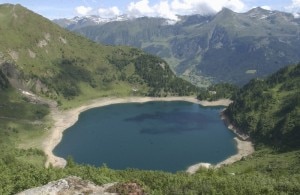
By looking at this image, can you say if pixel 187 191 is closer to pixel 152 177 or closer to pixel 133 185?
pixel 133 185

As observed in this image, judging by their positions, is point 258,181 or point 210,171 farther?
point 210,171

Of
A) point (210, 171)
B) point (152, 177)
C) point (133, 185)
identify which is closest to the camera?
point (133, 185)

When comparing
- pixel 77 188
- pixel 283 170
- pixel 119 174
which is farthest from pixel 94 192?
pixel 283 170

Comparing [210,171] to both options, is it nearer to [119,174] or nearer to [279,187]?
[119,174]

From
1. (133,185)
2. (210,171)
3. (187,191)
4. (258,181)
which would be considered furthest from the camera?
(210,171)

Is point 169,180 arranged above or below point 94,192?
below

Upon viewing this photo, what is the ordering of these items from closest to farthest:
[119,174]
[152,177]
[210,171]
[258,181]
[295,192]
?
1. [295,192]
2. [258,181]
3. [152,177]
4. [119,174]
5. [210,171]

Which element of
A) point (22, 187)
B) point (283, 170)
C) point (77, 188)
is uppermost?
point (77, 188)

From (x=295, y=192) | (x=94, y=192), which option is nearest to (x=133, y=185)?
(x=94, y=192)

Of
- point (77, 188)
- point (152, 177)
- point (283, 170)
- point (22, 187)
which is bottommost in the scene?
point (283, 170)
